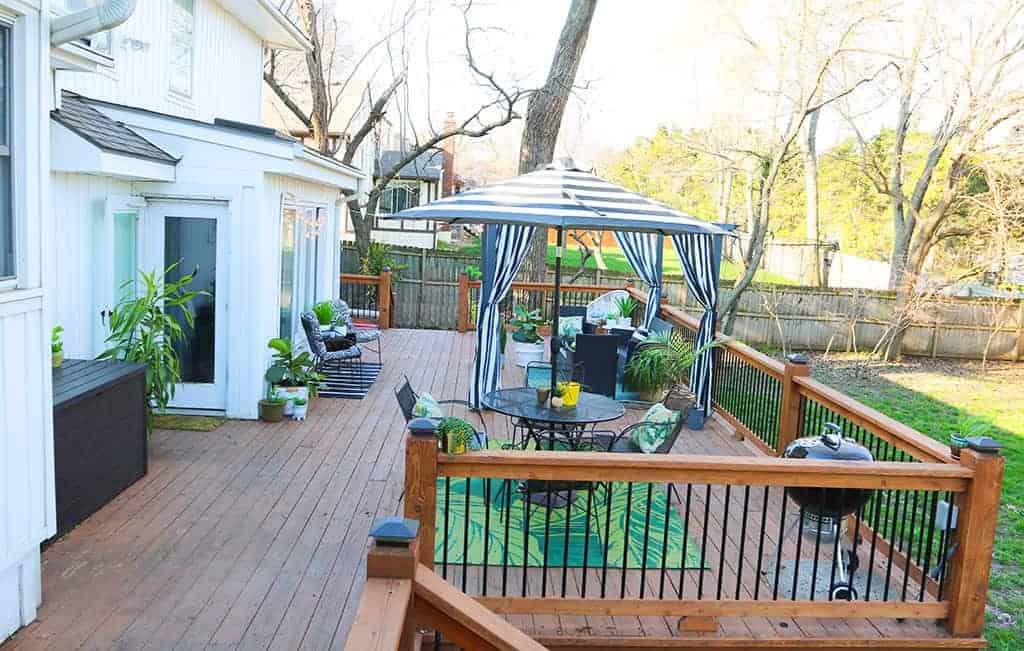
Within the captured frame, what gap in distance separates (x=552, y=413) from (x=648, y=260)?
5048 mm

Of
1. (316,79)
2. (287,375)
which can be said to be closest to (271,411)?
(287,375)

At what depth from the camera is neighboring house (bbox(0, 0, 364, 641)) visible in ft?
11.4

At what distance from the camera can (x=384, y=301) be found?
1334 cm

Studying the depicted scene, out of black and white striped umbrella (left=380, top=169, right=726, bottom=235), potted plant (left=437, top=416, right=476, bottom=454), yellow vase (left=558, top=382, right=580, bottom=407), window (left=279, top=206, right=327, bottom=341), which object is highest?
black and white striped umbrella (left=380, top=169, right=726, bottom=235)

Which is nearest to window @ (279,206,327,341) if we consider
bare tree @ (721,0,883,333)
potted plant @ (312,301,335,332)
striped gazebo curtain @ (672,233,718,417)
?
potted plant @ (312,301,335,332)

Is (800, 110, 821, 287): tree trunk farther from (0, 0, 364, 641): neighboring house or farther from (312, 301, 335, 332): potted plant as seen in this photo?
(312, 301, 335, 332): potted plant

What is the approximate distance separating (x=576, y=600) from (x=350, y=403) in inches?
197

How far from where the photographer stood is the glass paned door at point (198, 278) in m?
7.20

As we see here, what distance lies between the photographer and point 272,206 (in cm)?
753

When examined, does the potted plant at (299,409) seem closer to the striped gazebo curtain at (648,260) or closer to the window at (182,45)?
the window at (182,45)

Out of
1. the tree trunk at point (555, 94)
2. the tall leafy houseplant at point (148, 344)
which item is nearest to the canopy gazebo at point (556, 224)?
the tall leafy houseplant at point (148, 344)

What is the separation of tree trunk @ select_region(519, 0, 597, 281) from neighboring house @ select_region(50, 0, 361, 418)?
4.77m

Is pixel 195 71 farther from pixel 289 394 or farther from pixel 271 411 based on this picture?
pixel 271 411

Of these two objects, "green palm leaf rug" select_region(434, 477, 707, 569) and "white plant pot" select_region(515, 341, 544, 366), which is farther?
"white plant pot" select_region(515, 341, 544, 366)
